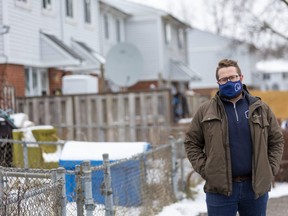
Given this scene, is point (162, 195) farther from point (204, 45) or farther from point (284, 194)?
point (204, 45)

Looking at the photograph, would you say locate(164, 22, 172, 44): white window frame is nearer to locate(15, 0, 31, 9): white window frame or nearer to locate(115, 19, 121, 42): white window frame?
locate(115, 19, 121, 42): white window frame

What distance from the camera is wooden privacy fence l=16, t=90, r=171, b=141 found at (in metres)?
13.2

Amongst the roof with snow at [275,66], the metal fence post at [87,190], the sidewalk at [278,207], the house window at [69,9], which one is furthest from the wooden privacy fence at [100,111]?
the roof with snow at [275,66]

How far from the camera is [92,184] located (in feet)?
21.6

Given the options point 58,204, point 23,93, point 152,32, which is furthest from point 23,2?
point 152,32

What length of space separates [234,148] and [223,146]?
0.09 metres

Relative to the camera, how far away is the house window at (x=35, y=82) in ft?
51.4

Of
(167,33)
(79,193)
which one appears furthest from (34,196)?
(167,33)

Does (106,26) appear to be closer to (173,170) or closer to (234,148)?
(173,170)

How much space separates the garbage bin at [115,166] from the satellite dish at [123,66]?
28.9 ft

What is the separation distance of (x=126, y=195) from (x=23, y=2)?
9.21 m

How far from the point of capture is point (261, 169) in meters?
4.00

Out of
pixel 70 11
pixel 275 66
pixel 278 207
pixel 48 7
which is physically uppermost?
pixel 275 66

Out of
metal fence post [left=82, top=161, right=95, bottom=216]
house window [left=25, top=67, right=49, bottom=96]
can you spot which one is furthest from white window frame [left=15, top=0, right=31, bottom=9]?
metal fence post [left=82, top=161, right=95, bottom=216]
